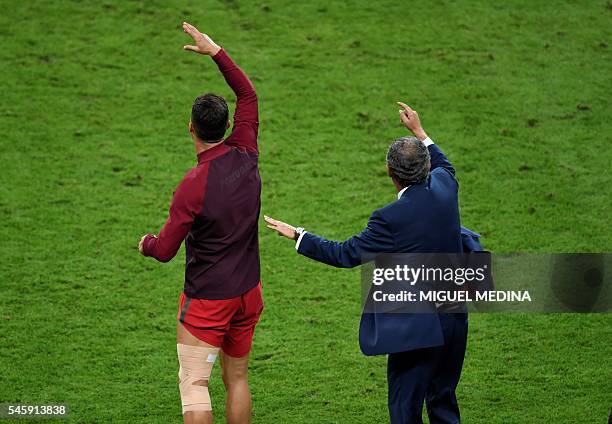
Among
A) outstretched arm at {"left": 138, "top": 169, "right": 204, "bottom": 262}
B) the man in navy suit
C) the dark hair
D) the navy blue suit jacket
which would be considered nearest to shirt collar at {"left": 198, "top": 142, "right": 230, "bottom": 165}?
outstretched arm at {"left": 138, "top": 169, "right": 204, "bottom": 262}

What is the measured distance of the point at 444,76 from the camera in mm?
9062

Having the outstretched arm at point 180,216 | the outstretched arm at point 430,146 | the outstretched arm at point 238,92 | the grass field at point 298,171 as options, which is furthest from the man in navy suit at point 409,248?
the grass field at point 298,171

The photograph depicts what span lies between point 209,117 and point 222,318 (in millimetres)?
869

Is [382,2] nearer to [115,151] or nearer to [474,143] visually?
[474,143]

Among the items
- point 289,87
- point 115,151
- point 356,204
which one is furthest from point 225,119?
point 289,87

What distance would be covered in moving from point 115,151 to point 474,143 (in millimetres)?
2857

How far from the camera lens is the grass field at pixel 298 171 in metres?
5.73

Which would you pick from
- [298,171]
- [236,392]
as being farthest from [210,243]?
[298,171]

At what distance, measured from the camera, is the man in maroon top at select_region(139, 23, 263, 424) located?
4.36 metres

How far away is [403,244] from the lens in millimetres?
4328

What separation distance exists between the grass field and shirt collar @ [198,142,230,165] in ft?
5.29

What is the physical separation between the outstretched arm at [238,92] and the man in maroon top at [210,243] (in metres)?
0.03

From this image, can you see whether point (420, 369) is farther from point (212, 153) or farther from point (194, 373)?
point (212, 153)

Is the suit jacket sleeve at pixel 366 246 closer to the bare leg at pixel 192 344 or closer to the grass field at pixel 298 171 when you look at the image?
the bare leg at pixel 192 344
